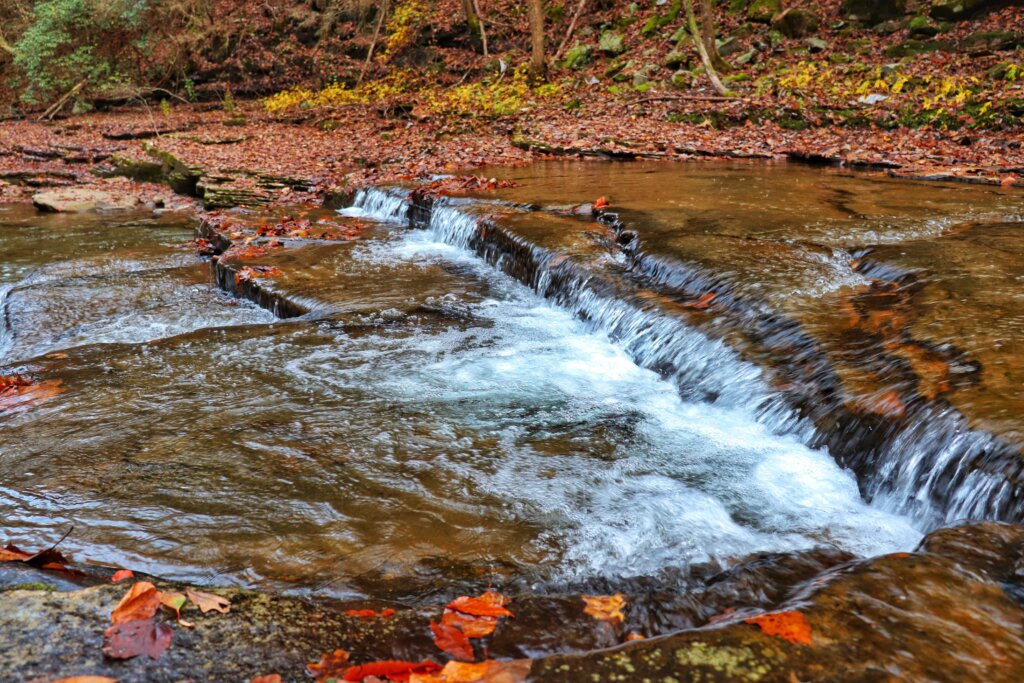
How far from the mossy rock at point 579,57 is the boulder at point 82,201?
1172 cm

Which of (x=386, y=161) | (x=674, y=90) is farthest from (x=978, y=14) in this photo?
(x=386, y=161)

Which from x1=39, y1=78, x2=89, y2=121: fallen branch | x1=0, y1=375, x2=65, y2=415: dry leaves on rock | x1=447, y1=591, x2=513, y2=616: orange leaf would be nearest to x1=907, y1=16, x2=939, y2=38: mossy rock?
x1=447, y1=591, x2=513, y2=616: orange leaf

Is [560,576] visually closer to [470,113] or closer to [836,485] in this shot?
[836,485]

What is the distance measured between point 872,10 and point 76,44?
2382 centimetres

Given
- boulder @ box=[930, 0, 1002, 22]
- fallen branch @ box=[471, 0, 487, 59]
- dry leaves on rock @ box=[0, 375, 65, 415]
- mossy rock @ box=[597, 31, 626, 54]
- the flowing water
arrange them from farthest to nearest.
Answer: fallen branch @ box=[471, 0, 487, 59], mossy rock @ box=[597, 31, 626, 54], boulder @ box=[930, 0, 1002, 22], dry leaves on rock @ box=[0, 375, 65, 415], the flowing water

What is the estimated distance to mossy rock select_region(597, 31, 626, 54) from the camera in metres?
18.9

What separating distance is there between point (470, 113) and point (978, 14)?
11.1 meters

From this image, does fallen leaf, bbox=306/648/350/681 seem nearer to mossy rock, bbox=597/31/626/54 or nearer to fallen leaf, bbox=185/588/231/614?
fallen leaf, bbox=185/588/231/614

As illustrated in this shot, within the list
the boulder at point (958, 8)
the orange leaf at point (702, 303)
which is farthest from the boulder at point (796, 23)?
the orange leaf at point (702, 303)

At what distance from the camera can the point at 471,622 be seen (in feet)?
7.12

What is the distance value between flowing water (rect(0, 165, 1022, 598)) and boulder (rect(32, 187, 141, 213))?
5026mm

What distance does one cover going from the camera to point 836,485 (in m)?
3.30

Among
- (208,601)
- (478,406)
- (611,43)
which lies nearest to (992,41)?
(611,43)

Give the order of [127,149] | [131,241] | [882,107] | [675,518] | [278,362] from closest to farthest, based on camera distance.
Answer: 1. [675,518]
2. [278,362]
3. [131,241]
4. [882,107]
5. [127,149]
